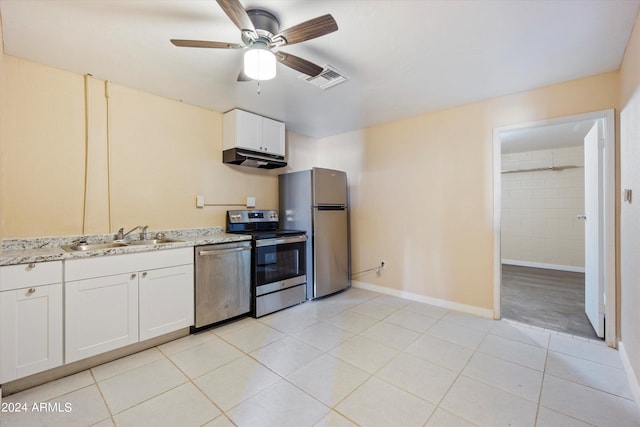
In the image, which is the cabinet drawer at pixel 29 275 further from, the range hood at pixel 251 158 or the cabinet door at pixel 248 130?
the cabinet door at pixel 248 130

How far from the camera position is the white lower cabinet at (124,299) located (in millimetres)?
1891

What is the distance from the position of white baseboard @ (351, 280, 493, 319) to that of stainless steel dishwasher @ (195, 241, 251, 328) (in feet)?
5.82

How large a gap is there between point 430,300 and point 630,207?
6.49 feet

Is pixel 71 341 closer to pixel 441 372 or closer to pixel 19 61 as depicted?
pixel 19 61

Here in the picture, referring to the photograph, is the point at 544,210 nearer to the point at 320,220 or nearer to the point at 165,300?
the point at 320,220

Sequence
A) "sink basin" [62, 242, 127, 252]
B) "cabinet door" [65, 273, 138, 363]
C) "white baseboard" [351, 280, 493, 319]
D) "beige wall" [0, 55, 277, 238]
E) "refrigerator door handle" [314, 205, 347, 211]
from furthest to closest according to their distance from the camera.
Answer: "refrigerator door handle" [314, 205, 347, 211] → "white baseboard" [351, 280, 493, 319] → "sink basin" [62, 242, 127, 252] → "beige wall" [0, 55, 277, 238] → "cabinet door" [65, 273, 138, 363]

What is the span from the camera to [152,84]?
2.53 m

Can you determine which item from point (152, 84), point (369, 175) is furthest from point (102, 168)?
point (369, 175)

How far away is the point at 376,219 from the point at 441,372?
7.07 feet

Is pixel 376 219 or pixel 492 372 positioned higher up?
pixel 376 219

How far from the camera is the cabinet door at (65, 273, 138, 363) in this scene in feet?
6.15

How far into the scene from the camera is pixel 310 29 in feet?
4.88

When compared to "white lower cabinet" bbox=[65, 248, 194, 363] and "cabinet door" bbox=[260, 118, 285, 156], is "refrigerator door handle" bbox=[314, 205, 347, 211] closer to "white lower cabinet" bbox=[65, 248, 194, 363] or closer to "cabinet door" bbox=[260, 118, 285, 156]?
"cabinet door" bbox=[260, 118, 285, 156]

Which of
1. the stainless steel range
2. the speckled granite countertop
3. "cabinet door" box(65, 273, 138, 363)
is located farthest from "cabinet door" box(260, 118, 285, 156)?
"cabinet door" box(65, 273, 138, 363)
